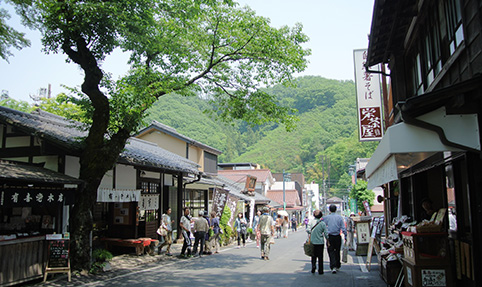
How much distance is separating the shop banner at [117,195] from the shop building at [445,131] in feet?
30.0

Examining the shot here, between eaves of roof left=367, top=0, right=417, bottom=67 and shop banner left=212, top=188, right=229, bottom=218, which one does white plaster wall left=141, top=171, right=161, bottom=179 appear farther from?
eaves of roof left=367, top=0, right=417, bottom=67

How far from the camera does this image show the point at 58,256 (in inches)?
408

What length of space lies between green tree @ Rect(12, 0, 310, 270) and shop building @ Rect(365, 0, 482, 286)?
489cm

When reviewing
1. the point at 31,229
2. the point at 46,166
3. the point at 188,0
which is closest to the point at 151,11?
the point at 188,0

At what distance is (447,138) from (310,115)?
328 ft

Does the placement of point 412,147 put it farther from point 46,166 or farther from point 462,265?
point 46,166

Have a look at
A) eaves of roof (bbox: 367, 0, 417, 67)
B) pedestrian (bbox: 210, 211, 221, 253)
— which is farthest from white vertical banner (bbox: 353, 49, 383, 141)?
pedestrian (bbox: 210, 211, 221, 253)

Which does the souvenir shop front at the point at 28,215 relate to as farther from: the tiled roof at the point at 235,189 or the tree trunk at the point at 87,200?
the tiled roof at the point at 235,189

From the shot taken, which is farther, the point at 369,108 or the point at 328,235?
the point at 369,108

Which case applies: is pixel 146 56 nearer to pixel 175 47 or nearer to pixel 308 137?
pixel 175 47

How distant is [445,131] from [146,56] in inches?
398

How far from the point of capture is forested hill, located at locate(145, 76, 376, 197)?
79.4 meters

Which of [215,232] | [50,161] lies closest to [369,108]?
[215,232]

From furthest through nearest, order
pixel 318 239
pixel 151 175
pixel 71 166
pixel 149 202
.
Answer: pixel 151 175, pixel 149 202, pixel 71 166, pixel 318 239
